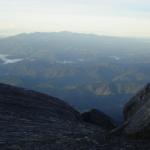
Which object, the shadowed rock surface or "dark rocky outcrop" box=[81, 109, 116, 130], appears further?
"dark rocky outcrop" box=[81, 109, 116, 130]

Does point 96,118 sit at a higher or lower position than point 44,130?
lower

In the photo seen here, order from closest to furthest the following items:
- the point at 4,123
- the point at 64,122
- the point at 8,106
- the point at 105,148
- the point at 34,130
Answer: the point at 105,148, the point at 34,130, the point at 4,123, the point at 64,122, the point at 8,106

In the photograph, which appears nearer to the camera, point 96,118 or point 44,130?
point 44,130

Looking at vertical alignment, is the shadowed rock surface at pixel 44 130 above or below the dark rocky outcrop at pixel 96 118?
above

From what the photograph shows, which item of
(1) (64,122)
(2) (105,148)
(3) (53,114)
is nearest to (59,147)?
(2) (105,148)

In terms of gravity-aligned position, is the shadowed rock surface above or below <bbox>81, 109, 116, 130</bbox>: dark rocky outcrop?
above

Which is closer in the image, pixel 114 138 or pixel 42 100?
pixel 114 138

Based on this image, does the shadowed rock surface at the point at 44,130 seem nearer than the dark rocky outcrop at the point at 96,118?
Yes

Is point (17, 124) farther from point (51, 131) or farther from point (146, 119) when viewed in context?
point (146, 119)
